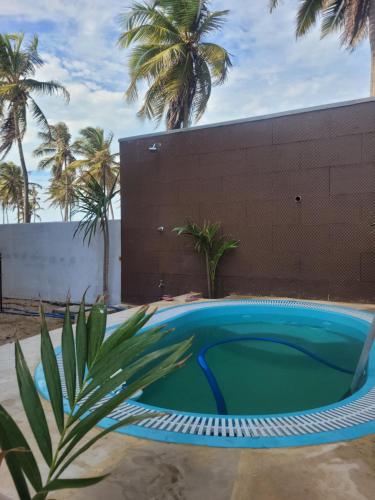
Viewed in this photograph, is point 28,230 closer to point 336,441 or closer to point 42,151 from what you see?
point 336,441

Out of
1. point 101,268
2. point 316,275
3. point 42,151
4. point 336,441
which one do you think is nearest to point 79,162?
point 42,151

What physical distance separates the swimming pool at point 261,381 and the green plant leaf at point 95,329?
1.33ft

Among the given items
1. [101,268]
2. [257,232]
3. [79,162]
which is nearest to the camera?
[257,232]

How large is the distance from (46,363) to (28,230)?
8.83m

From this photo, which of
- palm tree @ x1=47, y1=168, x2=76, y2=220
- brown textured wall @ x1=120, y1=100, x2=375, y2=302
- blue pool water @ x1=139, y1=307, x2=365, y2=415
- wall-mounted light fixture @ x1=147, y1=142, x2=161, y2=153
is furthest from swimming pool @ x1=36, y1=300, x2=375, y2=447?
palm tree @ x1=47, y1=168, x2=76, y2=220

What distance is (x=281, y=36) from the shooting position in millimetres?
9305

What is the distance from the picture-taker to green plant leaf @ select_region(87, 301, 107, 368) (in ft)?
2.81

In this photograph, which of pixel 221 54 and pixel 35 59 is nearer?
pixel 221 54

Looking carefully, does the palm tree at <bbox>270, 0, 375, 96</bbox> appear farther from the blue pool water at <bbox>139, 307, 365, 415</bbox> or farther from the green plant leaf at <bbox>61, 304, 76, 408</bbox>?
the green plant leaf at <bbox>61, 304, 76, 408</bbox>

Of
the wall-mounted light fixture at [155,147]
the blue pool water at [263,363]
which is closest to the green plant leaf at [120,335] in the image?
the blue pool water at [263,363]

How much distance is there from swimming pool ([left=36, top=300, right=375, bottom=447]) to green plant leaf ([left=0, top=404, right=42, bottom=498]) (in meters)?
0.52

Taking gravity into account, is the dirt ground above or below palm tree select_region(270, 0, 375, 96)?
below

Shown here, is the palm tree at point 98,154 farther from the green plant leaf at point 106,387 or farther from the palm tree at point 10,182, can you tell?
the green plant leaf at point 106,387

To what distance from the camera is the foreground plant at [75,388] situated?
0.64 metres
